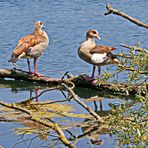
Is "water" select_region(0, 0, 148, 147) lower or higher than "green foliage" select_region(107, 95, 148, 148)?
lower

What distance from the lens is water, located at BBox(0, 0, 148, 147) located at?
10.9 metres

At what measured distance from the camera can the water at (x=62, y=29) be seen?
10.9m

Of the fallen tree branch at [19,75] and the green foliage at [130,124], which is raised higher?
the green foliage at [130,124]

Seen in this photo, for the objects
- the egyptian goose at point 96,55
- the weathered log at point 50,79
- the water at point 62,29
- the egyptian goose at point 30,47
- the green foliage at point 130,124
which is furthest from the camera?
the water at point 62,29

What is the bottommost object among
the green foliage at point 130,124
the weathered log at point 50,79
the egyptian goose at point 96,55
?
the weathered log at point 50,79

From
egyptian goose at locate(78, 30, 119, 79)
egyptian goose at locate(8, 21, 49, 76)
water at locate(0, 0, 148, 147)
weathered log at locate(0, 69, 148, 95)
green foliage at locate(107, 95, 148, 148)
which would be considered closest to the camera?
green foliage at locate(107, 95, 148, 148)

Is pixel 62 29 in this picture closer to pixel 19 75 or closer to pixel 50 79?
pixel 19 75

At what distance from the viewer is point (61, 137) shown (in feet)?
14.0

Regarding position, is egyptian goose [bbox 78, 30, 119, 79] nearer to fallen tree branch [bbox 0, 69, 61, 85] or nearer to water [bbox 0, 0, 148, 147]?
water [bbox 0, 0, 148, 147]

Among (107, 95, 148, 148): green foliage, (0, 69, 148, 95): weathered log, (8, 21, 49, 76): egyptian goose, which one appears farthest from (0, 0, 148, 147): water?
(107, 95, 148, 148): green foliage

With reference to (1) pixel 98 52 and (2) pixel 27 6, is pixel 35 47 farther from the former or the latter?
(2) pixel 27 6

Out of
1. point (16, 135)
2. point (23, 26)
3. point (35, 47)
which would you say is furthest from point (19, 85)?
point (23, 26)

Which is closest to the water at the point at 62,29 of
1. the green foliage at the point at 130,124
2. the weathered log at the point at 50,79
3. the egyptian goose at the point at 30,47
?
the weathered log at the point at 50,79

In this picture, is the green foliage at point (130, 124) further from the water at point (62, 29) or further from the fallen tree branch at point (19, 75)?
the fallen tree branch at point (19, 75)
